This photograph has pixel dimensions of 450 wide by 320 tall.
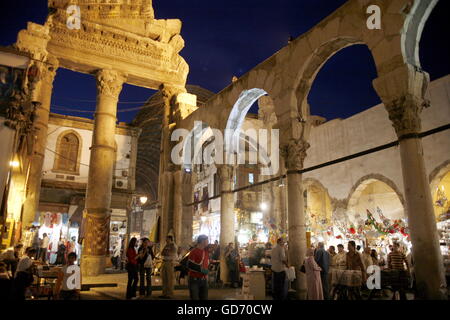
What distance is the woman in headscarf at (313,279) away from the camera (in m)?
7.01

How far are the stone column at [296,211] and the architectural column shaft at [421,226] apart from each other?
109 inches

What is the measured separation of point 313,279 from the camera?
Answer: 7.09 metres

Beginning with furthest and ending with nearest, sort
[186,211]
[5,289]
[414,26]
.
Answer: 1. [186,211]
2. [414,26]
3. [5,289]

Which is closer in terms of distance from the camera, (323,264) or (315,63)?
(323,264)

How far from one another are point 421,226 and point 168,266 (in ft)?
16.6

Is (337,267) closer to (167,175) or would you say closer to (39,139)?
(167,175)

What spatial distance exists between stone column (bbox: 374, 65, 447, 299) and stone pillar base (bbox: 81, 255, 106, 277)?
1045 centimetres

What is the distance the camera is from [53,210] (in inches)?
765

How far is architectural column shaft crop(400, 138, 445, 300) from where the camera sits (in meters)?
5.39

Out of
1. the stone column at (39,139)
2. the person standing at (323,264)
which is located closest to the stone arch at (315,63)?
the person standing at (323,264)

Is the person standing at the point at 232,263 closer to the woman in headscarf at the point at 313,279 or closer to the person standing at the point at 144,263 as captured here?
the person standing at the point at 144,263

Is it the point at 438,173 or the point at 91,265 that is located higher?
the point at 438,173

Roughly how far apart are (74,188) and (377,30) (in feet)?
59.3

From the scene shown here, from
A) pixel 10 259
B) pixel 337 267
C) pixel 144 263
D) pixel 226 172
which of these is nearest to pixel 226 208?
pixel 226 172
